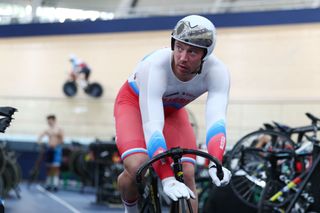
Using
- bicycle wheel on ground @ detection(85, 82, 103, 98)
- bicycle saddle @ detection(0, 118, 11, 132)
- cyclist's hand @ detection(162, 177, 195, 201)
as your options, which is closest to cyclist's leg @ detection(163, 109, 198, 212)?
cyclist's hand @ detection(162, 177, 195, 201)

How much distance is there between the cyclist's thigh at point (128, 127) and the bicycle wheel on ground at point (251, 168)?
2.74 metres

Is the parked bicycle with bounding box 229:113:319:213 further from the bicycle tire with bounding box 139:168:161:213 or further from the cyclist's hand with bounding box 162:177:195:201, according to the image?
the cyclist's hand with bounding box 162:177:195:201

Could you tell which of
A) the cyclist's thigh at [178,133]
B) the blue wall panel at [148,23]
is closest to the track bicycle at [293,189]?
the cyclist's thigh at [178,133]

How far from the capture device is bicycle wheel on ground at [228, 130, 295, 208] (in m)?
6.60

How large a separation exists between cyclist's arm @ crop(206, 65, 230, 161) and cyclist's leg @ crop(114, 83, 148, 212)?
0.46 meters

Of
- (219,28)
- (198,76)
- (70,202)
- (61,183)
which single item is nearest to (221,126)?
(198,76)

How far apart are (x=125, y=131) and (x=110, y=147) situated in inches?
274

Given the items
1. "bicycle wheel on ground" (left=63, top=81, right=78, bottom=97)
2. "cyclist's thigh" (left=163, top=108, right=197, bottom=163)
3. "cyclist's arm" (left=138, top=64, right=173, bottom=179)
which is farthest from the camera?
"bicycle wheel on ground" (left=63, top=81, right=78, bottom=97)

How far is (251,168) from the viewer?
6992 millimetres

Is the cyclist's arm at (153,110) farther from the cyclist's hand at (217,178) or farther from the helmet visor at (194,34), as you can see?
the helmet visor at (194,34)

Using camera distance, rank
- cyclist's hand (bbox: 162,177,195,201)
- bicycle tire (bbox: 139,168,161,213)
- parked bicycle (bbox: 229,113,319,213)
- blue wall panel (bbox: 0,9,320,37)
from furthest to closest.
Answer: blue wall panel (bbox: 0,9,320,37) → parked bicycle (bbox: 229,113,319,213) → bicycle tire (bbox: 139,168,161,213) → cyclist's hand (bbox: 162,177,195,201)

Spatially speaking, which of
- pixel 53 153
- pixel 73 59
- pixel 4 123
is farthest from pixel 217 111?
pixel 73 59

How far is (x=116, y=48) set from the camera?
53.4 feet

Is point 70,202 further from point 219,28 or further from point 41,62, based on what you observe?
point 41,62
